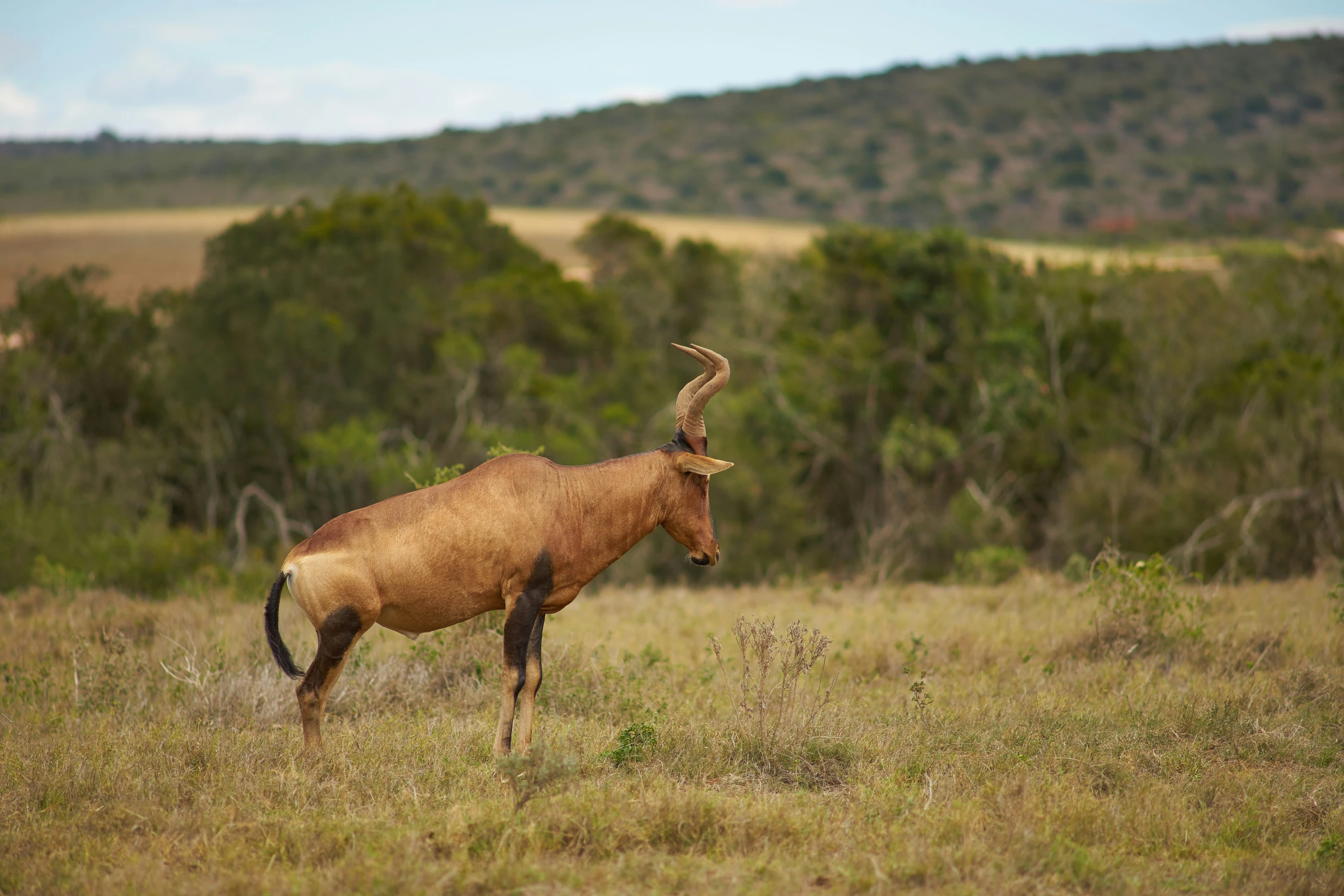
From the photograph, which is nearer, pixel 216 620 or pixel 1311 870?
pixel 1311 870

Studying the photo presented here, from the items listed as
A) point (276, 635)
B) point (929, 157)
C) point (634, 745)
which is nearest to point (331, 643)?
point (276, 635)

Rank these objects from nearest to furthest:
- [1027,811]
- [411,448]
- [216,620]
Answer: [1027,811] < [216,620] < [411,448]

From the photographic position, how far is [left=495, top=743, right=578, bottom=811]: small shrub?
17.7 feet

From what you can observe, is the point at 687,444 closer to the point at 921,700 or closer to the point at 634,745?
the point at 634,745

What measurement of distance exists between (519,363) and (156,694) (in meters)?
20.6

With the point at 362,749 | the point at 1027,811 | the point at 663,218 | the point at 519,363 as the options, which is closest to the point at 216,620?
the point at 362,749

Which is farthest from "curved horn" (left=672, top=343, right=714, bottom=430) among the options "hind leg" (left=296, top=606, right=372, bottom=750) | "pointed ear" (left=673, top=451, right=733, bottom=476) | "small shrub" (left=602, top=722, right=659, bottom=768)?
"hind leg" (left=296, top=606, right=372, bottom=750)

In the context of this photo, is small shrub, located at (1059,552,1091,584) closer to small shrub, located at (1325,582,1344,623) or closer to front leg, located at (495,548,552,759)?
small shrub, located at (1325,582,1344,623)

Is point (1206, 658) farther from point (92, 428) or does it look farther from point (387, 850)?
point (92, 428)

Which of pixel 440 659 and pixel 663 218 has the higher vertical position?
pixel 663 218

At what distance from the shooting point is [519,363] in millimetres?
28109

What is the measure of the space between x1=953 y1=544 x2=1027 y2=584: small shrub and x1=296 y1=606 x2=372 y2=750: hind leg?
1055cm

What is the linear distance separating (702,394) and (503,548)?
1.40 meters

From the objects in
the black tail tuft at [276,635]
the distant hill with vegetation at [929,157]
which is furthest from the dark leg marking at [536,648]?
the distant hill with vegetation at [929,157]
